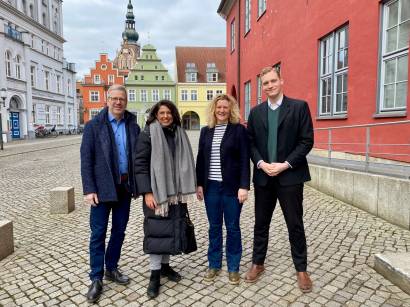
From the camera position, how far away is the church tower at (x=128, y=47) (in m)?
88.8

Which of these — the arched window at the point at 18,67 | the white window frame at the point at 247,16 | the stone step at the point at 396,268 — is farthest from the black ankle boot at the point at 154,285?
the arched window at the point at 18,67

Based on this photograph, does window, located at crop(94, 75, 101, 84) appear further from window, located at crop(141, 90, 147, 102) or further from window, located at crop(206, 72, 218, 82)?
window, located at crop(206, 72, 218, 82)

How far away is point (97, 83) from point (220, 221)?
6041cm

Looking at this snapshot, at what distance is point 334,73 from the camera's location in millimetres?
8398

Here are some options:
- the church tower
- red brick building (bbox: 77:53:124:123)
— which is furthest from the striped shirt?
the church tower

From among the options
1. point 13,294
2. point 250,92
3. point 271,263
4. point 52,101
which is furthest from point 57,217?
point 52,101

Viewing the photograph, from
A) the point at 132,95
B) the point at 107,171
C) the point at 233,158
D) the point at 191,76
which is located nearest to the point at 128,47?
the point at 132,95

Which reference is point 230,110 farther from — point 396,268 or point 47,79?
point 47,79

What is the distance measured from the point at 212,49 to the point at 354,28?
166 feet

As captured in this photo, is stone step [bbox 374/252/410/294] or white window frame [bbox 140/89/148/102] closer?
stone step [bbox 374/252/410/294]

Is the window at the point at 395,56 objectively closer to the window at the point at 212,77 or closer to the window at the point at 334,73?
the window at the point at 334,73

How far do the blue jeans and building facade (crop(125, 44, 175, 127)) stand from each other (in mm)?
51682

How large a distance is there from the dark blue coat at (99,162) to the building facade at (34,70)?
27141 millimetres

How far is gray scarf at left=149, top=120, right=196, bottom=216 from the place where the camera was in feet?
9.88
